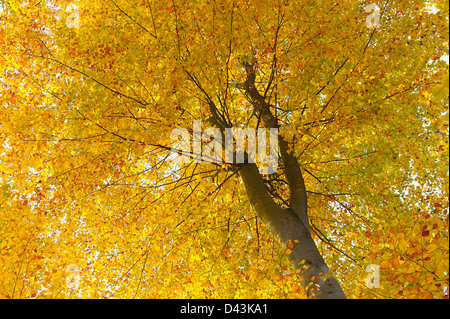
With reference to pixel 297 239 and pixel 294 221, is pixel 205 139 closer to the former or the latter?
pixel 294 221

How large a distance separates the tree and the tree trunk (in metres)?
0.03

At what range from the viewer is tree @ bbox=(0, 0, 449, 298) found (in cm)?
544

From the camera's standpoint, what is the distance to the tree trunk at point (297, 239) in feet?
12.9

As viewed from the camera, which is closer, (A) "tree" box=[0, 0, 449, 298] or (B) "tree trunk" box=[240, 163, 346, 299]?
(B) "tree trunk" box=[240, 163, 346, 299]

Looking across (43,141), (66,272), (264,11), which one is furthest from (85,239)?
(264,11)

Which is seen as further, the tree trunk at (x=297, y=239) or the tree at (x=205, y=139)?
the tree at (x=205, y=139)

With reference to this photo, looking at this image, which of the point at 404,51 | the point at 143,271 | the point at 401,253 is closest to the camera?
the point at 401,253

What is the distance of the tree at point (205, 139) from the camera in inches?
214

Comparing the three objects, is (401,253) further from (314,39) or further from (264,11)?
(264,11)

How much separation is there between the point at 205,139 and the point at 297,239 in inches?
118

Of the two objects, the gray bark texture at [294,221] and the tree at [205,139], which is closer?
the gray bark texture at [294,221]

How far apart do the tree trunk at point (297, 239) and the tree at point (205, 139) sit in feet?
0.09

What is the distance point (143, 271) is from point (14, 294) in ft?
8.13

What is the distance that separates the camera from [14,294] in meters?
4.45
